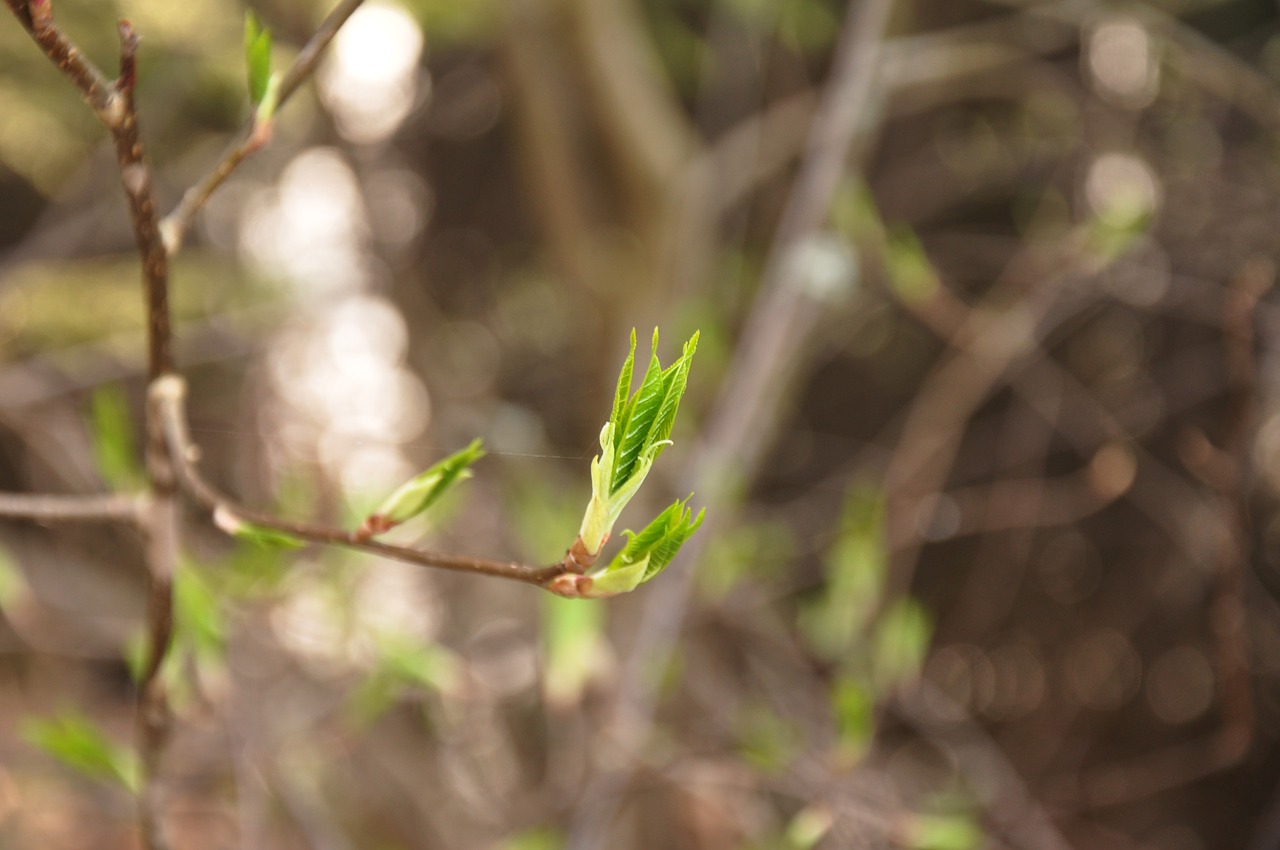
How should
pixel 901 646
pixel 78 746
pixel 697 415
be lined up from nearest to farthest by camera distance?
pixel 78 746 → pixel 901 646 → pixel 697 415

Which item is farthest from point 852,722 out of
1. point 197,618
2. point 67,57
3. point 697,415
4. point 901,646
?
point 697,415

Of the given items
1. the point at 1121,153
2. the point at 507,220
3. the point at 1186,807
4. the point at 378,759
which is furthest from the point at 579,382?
the point at 1186,807

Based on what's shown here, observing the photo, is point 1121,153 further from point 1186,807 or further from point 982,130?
point 1186,807

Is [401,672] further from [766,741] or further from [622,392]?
[622,392]

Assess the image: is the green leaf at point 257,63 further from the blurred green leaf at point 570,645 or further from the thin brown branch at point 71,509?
the blurred green leaf at point 570,645

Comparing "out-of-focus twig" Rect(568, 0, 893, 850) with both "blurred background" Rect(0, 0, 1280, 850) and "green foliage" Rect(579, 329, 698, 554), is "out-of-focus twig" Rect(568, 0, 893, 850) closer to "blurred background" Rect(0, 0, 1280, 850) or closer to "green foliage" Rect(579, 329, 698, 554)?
"blurred background" Rect(0, 0, 1280, 850)
